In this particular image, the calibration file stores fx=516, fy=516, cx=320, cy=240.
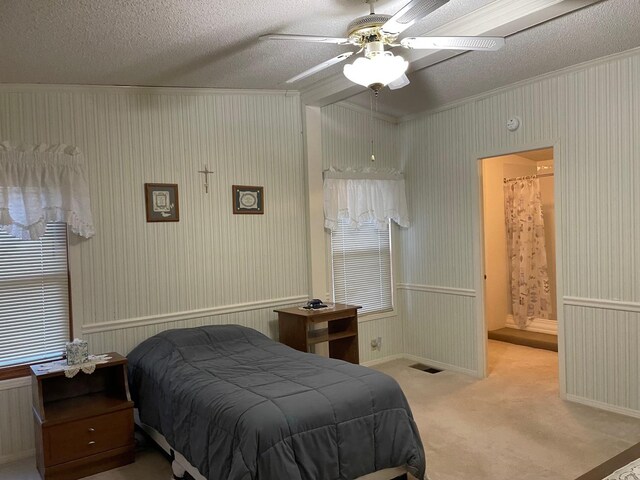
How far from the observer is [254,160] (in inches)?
175

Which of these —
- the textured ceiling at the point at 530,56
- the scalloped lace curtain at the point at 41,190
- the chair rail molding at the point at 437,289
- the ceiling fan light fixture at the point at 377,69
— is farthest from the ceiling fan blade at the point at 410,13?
the chair rail molding at the point at 437,289

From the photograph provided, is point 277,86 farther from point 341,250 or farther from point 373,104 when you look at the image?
point 341,250

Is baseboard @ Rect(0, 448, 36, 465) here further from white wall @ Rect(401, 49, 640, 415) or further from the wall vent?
white wall @ Rect(401, 49, 640, 415)

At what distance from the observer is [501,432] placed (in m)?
3.51

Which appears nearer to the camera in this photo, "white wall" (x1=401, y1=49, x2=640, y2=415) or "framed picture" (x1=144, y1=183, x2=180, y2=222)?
"white wall" (x1=401, y1=49, x2=640, y2=415)

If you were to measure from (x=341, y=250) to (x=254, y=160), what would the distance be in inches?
50.1

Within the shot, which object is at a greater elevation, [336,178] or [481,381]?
[336,178]

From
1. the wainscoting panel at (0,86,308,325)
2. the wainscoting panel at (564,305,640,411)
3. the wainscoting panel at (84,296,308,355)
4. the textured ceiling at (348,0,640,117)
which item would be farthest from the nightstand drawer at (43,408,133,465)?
the textured ceiling at (348,0,640,117)

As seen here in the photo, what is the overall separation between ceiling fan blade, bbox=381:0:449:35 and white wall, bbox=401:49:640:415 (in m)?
2.13

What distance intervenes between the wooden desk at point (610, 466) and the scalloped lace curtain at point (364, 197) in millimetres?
3419

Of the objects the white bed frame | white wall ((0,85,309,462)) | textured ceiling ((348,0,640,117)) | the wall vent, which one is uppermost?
textured ceiling ((348,0,640,117))

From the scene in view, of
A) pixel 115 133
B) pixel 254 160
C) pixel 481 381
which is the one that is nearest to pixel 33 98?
pixel 115 133

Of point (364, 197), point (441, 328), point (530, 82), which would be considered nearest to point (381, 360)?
point (441, 328)

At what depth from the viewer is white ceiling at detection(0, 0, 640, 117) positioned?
259 centimetres
